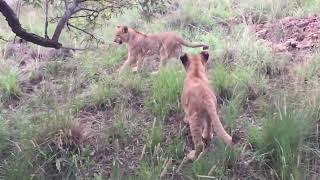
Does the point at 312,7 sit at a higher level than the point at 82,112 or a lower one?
higher

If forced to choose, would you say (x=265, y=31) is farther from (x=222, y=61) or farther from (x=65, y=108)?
(x=65, y=108)

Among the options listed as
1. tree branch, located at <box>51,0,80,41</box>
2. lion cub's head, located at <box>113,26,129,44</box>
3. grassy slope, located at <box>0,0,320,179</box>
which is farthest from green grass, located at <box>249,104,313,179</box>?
lion cub's head, located at <box>113,26,129,44</box>

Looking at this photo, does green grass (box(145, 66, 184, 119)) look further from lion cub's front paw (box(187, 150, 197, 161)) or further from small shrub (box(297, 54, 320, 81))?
small shrub (box(297, 54, 320, 81))

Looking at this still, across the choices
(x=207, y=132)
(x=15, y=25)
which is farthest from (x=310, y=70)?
(x=15, y=25)

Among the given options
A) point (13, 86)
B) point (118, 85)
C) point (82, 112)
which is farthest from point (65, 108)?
point (13, 86)

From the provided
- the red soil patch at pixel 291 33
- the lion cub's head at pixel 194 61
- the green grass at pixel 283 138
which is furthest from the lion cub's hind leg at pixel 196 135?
the red soil patch at pixel 291 33

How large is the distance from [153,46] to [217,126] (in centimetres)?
271

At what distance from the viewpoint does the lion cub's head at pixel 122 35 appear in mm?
7239

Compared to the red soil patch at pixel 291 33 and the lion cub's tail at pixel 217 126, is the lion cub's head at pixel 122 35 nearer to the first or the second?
the red soil patch at pixel 291 33

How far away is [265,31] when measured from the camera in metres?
7.25

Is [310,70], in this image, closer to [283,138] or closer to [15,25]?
[283,138]

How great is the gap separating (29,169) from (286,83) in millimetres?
2791

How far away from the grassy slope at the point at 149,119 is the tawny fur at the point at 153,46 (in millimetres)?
261

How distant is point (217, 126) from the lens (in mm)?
4387
